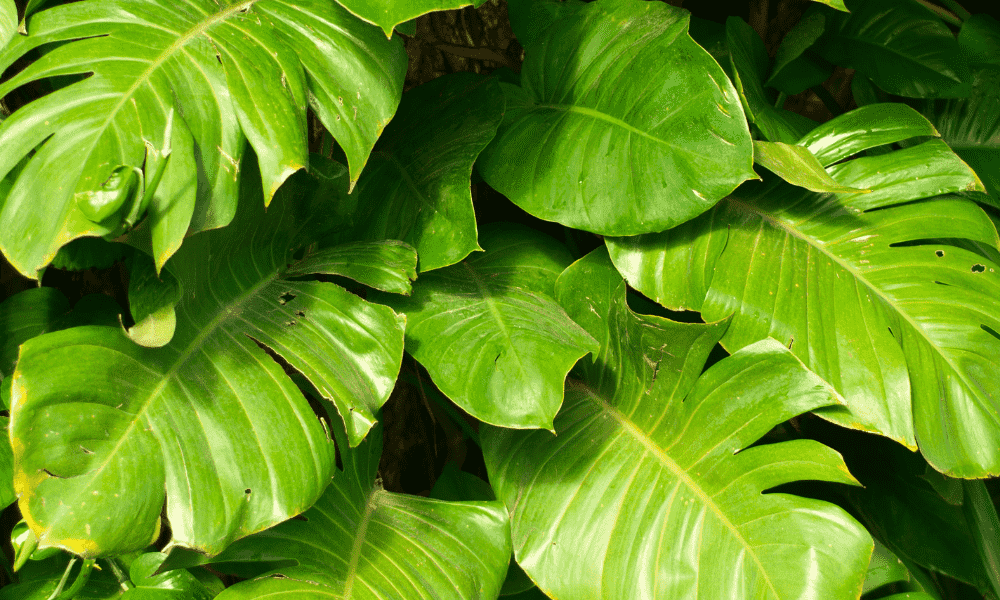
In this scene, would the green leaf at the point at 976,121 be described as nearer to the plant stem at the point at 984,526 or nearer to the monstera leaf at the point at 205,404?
the plant stem at the point at 984,526

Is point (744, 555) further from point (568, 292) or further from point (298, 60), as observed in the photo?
point (298, 60)

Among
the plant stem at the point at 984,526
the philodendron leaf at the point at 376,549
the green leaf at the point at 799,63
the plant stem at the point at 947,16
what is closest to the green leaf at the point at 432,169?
the philodendron leaf at the point at 376,549

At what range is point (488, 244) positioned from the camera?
1.22 meters

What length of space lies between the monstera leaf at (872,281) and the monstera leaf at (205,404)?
0.49m

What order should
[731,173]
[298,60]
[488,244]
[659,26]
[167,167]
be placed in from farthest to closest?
[488,244] < [659,26] < [731,173] < [298,60] < [167,167]

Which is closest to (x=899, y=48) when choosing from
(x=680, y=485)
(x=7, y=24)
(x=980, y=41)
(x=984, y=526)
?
(x=980, y=41)

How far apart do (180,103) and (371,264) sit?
1.07 ft

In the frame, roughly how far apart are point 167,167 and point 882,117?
112 centimetres

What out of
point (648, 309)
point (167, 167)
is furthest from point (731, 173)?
point (167, 167)

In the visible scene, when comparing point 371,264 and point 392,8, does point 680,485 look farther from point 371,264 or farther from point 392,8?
point 392,8

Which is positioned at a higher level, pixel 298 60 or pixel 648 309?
pixel 298 60

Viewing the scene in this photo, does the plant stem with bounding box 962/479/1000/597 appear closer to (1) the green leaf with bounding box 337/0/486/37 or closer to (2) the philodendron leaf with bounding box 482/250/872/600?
(2) the philodendron leaf with bounding box 482/250/872/600

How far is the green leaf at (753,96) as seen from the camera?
1150 millimetres

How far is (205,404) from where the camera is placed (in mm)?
748
